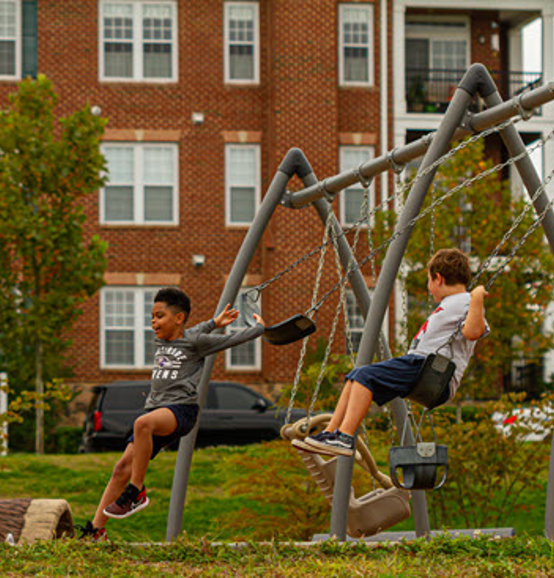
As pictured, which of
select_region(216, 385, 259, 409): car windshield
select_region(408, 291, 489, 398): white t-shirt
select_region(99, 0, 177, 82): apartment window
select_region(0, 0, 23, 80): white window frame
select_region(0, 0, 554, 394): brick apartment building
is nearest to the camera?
select_region(408, 291, 489, 398): white t-shirt

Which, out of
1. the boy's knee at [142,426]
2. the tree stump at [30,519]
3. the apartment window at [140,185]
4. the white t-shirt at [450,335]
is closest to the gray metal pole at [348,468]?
the white t-shirt at [450,335]

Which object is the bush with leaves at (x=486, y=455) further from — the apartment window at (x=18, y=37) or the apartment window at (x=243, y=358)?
the apartment window at (x=18, y=37)

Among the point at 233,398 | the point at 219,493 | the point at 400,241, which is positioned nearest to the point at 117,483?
the point at 400,241

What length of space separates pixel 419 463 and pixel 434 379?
19.8 inches

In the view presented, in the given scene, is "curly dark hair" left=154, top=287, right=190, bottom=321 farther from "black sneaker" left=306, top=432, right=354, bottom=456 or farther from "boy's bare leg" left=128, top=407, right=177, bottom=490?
"black sneaker" left=306, top=432, right=354, bottom=456

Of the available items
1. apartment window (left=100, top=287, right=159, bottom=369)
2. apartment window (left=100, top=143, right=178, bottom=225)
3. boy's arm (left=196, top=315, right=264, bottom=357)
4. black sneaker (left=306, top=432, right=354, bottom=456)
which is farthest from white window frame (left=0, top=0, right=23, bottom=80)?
black sneaker (left=306, top=432, right=354, bottom=456)

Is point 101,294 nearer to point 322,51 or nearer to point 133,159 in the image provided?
A: point 133,159

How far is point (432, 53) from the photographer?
2836 cm

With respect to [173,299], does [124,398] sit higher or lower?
lower

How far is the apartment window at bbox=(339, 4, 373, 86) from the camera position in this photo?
86.4ft

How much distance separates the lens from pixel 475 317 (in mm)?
6219

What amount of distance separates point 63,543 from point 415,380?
222 cm

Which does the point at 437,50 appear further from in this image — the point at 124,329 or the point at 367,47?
the point at 124,329

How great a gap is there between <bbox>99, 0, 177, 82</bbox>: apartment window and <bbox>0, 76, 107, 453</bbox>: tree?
6359 millimetres
